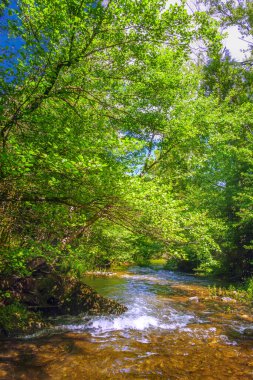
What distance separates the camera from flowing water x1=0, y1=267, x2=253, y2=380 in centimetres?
686

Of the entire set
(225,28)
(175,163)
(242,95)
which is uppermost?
(225,28)

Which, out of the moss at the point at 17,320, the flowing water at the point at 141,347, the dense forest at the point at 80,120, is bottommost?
the flowing water at the point at 141,347

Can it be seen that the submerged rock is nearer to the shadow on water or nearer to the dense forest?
the shadow on water

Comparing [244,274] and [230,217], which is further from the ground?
[230,217]

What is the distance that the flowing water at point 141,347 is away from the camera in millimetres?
6863

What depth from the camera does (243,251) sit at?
22.1 metres

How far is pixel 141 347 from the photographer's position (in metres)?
8.45

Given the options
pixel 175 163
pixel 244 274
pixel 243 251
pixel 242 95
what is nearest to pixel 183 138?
pixel 175 163

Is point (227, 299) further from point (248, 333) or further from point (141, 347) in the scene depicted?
point (141, 347)

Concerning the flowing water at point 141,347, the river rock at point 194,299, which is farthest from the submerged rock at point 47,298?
the river rock at point 194,299

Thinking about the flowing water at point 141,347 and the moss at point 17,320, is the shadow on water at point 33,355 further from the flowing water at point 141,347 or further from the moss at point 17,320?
the moss at point 17,320

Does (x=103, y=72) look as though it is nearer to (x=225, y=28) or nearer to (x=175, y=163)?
(x=175, y=163)

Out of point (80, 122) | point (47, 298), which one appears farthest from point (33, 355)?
point (80, 122)

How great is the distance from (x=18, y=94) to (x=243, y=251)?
837 inches
